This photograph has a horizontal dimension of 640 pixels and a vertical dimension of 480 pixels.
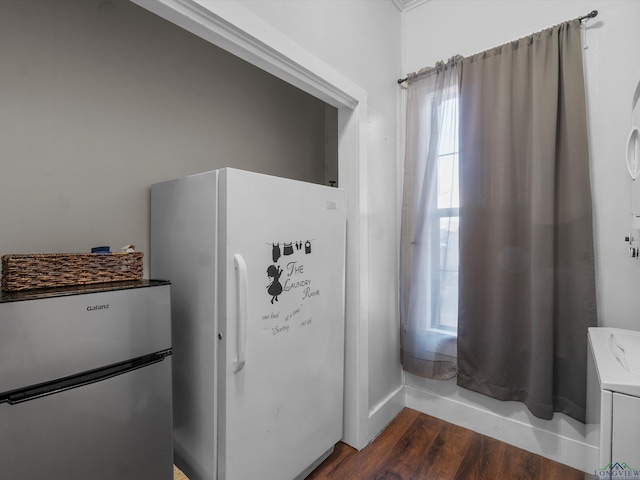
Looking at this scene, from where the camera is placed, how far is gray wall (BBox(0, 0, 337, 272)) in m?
1.30

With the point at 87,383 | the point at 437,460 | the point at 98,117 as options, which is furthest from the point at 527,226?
the point at 98,117

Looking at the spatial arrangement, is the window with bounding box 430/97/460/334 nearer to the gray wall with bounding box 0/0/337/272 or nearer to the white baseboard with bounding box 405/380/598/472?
the white baseboard with bounding box 405/380/598/472

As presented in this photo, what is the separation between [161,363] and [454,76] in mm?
2339

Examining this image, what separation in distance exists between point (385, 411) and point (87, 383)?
1779 millimetres

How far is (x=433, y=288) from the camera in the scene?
7.32 ft

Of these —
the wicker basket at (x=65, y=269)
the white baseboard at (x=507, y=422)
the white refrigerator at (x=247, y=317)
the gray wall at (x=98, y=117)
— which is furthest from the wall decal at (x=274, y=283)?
the white baseboard at (x=507, y=422)

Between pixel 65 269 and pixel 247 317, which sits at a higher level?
pixel 65 269

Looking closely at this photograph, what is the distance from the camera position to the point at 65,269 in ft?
3.95

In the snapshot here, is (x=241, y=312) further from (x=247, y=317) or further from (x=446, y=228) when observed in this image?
(x=446, y=228)

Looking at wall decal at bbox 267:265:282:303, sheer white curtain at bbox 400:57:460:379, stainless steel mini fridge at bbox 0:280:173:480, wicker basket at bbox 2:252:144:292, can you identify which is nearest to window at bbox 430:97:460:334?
sheer white curtain at bbox 400:57:460:379

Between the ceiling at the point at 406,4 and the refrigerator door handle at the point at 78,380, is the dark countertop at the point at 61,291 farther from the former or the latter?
the ceiling at the point at 406,4

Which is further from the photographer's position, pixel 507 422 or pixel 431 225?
pixel 431 225

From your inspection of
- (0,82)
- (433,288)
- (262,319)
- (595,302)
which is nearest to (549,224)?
(595,302)

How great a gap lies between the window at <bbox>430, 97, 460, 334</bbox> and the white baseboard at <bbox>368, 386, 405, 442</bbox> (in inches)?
22.8
